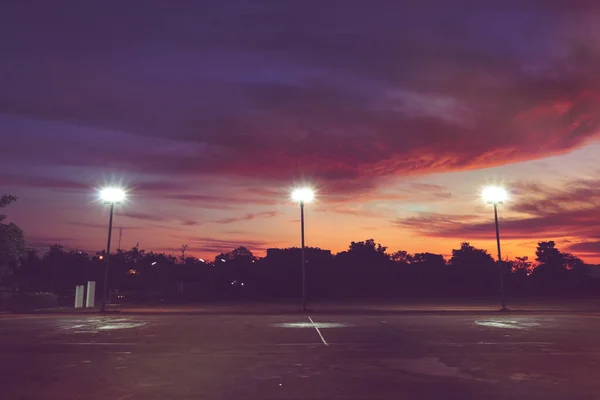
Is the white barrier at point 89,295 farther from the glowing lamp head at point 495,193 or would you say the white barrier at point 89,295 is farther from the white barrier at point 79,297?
the glowing lamp head at point 495,193

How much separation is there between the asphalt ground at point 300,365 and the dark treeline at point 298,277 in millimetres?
57735

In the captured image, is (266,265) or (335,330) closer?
(335,330)

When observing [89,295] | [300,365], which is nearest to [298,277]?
[89,295]

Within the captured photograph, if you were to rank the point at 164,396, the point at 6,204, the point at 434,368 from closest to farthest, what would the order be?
1. the point at 164,396
2. the point at 434,368
3. the point at 6,204

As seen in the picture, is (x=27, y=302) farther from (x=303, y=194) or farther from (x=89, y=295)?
(x=303, y=194)

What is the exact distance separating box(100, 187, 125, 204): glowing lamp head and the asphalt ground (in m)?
20.1

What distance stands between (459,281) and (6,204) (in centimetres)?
8396

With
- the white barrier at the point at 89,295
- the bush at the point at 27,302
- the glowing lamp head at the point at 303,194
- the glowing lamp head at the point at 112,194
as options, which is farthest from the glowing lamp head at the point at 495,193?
the bush at the point at 27,302

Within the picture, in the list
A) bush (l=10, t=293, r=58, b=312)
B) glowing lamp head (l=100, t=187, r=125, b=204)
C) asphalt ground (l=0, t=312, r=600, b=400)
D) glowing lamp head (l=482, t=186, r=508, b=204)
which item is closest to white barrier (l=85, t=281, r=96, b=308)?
bush (l=10, t=293, r=58, b=312)

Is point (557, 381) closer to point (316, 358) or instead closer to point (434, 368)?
point (434, 368)

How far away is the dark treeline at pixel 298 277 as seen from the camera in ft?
282

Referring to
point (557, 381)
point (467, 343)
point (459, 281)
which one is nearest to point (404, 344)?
point (467, 343)

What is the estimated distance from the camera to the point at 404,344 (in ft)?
54.6

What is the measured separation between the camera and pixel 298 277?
8956cm
